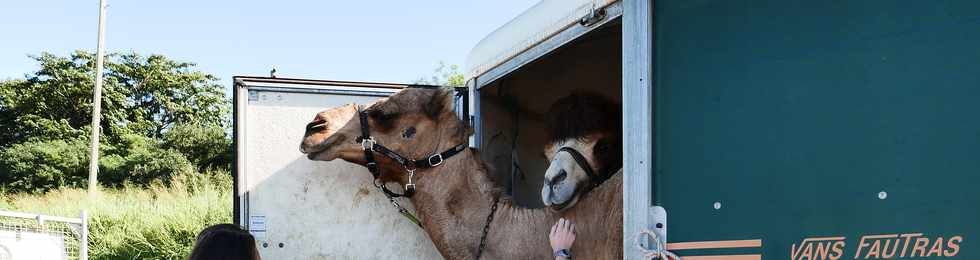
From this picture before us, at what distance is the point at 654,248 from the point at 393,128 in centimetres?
258

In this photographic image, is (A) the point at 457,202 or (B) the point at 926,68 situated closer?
(B) the point at 926,68

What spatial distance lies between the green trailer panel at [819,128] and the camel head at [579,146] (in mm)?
1286

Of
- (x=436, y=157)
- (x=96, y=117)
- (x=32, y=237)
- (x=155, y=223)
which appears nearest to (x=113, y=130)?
(x=96, y=117)

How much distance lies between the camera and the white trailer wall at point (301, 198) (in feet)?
15.6

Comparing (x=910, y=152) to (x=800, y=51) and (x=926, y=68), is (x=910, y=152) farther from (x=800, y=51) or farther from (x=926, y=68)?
(x=800, y=51)

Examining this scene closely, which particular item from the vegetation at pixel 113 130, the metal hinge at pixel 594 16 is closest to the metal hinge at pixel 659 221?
the metal hinge at pixel 594 16

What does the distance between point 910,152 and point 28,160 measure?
103 ft

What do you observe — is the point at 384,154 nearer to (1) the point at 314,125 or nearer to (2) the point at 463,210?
(1) the point at 314,125

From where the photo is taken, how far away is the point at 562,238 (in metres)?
3.65

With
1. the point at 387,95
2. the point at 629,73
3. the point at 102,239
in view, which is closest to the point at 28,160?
the point at 102,239

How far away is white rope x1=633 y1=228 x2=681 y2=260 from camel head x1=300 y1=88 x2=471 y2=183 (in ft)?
7.46

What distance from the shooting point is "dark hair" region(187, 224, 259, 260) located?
102 inches

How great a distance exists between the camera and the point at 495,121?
4.93 meters

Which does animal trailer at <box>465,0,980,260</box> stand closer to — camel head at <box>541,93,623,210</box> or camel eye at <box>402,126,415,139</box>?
camel head at <box>541,93,623,210</box>
